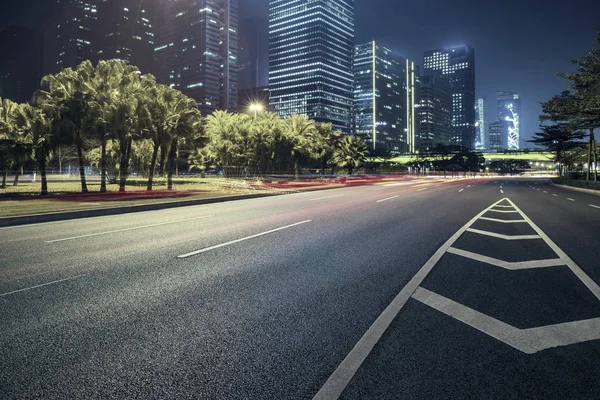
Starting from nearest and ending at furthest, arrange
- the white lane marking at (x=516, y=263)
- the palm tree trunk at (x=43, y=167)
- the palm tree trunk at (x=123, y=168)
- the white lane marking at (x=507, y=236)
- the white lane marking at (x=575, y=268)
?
the white lane marking at (x=575, y=268) < the white lane marking at (x=516, y=263) < the white lane marking at (x=507, y=236) < the palm tree trunk at (x=43, y=167) < the palm tree trunk at (x=123, y=168)

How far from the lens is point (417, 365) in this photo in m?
2.96

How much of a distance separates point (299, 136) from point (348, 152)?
63.6 ft

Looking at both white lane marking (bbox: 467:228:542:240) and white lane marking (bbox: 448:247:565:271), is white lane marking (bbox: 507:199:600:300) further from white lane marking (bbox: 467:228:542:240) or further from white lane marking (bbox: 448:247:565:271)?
white lane marking (bbox: 467:228:542:240)

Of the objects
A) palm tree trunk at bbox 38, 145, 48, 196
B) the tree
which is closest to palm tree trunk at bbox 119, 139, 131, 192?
palm tree trunk at bbox 38, 145, 48, 196

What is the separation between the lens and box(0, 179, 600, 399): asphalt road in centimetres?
273

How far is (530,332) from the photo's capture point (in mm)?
3562

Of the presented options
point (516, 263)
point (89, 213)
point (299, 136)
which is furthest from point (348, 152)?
point (516, 263)

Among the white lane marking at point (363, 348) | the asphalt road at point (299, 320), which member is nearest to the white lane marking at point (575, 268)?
the asphalt road at point (299, 320)

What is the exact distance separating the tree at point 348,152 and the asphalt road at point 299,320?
194ft

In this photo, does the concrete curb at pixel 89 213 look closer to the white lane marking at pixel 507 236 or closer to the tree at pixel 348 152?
the white lane marking at pixel 507 236

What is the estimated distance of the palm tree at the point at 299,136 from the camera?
164ft

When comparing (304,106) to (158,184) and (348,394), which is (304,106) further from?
(348,394)

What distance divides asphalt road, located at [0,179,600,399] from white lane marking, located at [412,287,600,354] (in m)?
0.02

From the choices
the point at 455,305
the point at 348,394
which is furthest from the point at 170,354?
the point at 455,305
